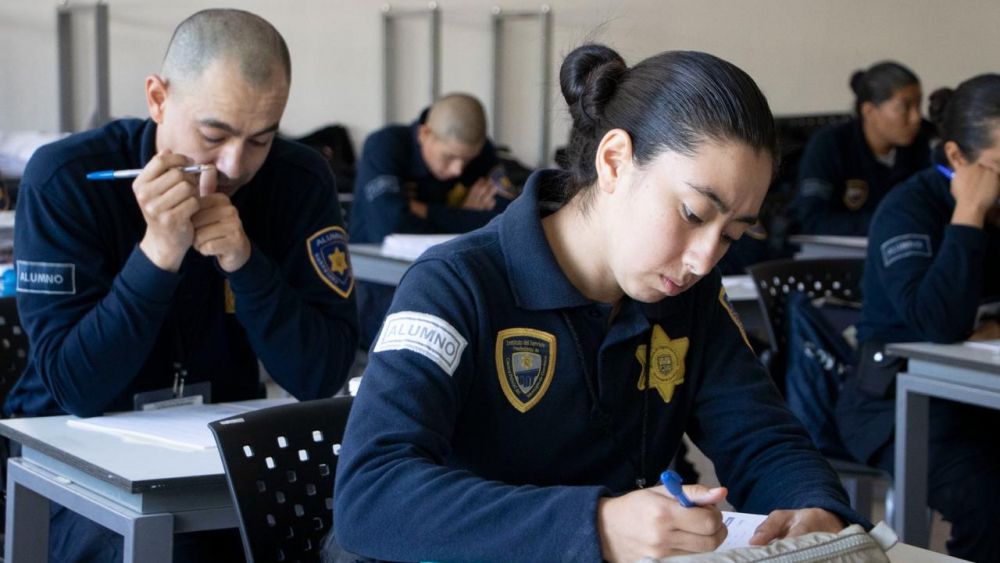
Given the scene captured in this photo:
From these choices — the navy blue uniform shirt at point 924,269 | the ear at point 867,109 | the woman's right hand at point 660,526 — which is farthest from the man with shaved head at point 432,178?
the woman's right hand at point 660,526

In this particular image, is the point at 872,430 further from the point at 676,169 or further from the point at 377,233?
the point at 377,233

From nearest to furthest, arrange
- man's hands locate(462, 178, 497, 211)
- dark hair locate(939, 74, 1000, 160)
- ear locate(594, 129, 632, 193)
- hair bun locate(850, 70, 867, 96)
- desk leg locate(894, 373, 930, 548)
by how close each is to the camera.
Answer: ear locate(594, 129, 632, 193) < desk leg locate(894, 373, 930, 548) < dark hair locate(939, 74, 1000, 160) < man's hands locate(462, 178, 497, 211) < hair bun locate(850, 70, 867, 96)

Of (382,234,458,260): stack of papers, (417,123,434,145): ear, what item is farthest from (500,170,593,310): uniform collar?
(417,123,434,145): ear

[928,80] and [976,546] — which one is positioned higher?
[928,80]

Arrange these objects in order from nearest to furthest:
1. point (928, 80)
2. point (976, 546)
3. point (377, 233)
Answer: point (976, 546), point (377, 233), point (928, 80)

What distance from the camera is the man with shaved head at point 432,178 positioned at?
189 inches

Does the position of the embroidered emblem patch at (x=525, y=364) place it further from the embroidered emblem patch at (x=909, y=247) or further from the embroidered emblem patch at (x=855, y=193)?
the embroidered emblem patch at (x=855, y=193)

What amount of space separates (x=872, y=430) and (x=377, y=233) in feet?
7.55

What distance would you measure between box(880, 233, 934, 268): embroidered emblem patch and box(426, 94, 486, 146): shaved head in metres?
2.27

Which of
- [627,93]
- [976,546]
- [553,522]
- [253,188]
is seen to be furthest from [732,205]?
[976,546]

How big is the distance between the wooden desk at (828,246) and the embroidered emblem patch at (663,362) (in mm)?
3247

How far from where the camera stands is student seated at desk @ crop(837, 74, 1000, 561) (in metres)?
2.69

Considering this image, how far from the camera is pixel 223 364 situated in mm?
2242

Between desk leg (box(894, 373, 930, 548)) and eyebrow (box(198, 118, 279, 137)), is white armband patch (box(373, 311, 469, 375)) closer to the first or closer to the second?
eyebrow (box(198, 118, 279, 137))
